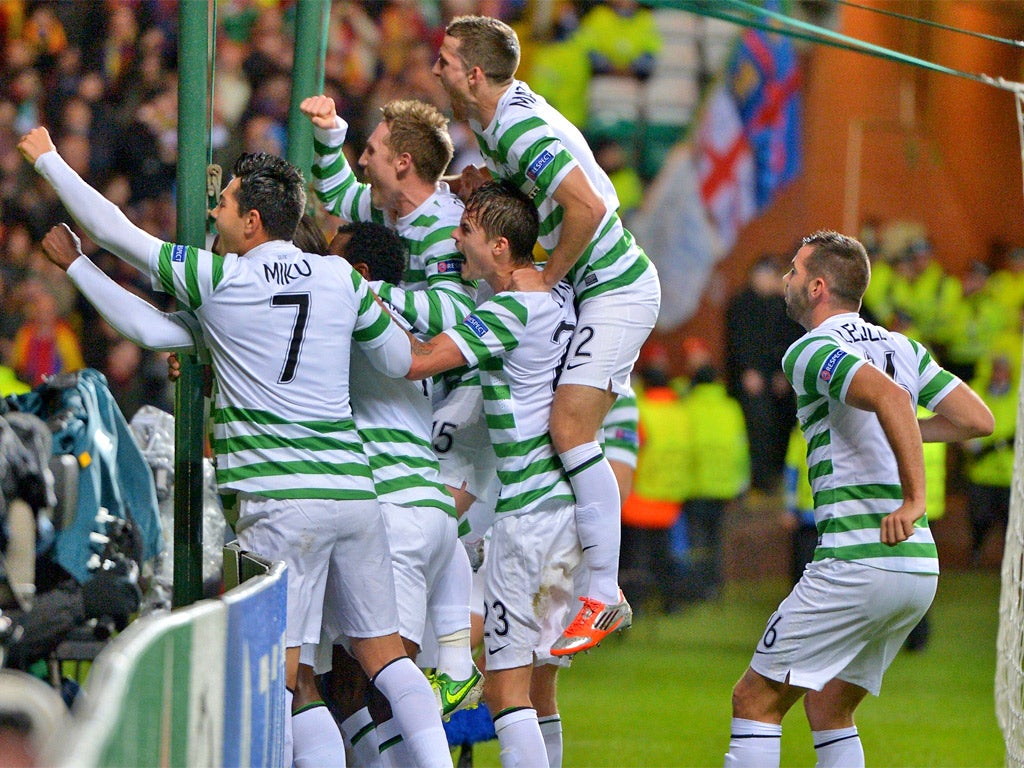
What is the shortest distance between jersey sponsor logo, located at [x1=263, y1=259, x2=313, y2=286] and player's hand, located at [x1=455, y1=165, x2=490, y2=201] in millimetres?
1223

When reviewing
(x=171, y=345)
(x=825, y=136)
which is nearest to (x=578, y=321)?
(x=171, y=345)

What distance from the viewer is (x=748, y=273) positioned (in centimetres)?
1307

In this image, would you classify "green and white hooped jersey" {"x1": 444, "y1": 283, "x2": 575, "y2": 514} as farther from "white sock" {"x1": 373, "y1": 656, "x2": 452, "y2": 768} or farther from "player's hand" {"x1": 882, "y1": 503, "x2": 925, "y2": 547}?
"player's hand" {"x1": 882, "y1": 503, "x2": 925, "y2": 547}

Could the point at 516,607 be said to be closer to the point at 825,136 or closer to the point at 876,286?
the point at 876,286

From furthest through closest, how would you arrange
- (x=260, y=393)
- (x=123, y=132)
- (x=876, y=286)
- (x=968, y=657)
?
(x=876, y=286) → (x=123, y=132) → (x=968, y=657) → (x=260, y=393)

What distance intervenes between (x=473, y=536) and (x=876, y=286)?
8.11 meters

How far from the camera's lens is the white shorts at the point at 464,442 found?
16.4 ft

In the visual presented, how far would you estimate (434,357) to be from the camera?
14.4 ft

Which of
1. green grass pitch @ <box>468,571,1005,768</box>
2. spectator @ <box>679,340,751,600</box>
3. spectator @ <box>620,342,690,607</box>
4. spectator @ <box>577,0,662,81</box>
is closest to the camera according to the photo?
green grass pitch @ <box>468,571,1005,768</box>

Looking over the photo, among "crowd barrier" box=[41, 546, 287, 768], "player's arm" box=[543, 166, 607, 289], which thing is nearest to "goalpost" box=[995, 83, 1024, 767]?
"player's arm" box=[543, 166, 607, 289]

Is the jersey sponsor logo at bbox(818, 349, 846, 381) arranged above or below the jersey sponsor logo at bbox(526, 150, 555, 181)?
below

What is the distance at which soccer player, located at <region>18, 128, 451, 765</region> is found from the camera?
160 inches

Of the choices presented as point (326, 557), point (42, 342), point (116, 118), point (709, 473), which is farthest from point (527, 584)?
point (116, 118)

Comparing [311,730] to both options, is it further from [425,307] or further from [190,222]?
[190,222]
